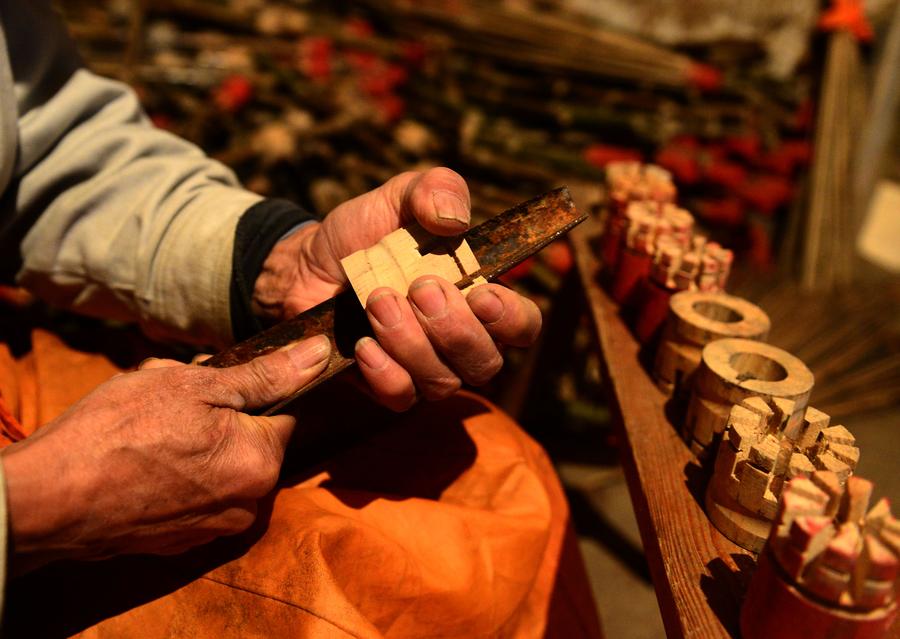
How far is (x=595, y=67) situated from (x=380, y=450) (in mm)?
3130

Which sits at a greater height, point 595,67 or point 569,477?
point 595,67

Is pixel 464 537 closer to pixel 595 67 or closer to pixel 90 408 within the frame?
pixel 90 408

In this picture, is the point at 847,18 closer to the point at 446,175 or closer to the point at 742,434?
the point at 446,175

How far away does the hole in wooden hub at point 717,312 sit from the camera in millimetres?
1443

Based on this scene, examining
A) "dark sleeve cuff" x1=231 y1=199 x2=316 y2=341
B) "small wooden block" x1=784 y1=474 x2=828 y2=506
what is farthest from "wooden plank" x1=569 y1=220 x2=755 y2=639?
"dark sleeve cuff" x1=231 y1=199 x2=316 y2=341

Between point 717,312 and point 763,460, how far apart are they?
1.84 ft

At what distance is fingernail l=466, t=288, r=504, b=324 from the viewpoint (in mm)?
1160

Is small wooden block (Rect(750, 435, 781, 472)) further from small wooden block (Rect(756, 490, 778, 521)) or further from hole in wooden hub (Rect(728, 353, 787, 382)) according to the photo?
hole in wooden hub (Rect(728, 353, 787, 382))

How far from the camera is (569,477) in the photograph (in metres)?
3.17

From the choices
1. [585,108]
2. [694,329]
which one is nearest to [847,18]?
[585,108]

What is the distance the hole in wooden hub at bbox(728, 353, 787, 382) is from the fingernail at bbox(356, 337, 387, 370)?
24.8 inches

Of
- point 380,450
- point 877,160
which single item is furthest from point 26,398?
point 877,160

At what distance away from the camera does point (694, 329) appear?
1357 mm

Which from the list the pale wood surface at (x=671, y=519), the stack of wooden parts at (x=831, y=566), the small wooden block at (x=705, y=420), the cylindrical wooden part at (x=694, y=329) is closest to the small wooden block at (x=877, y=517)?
the stack of wooden parts at (x=831, y=566)
